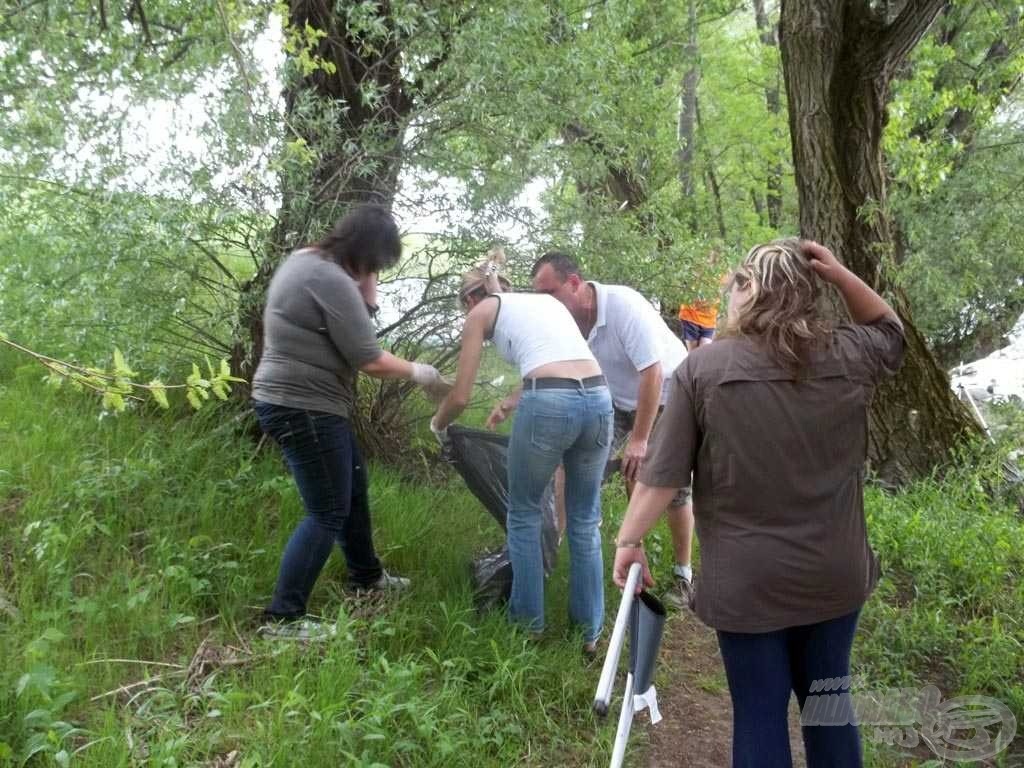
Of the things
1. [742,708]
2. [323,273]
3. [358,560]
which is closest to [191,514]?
[358,560]

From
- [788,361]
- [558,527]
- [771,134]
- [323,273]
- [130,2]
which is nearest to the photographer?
[788,361]

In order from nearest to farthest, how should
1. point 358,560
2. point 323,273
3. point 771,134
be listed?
point 323,273, point 358,560, point 771,134

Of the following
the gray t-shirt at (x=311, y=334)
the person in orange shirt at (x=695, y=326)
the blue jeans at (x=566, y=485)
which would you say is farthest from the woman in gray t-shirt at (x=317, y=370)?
the person in orange shirt at (x=695, y=326)

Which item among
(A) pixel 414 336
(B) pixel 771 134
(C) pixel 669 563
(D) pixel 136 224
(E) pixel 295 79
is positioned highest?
(B) pixel 771 134

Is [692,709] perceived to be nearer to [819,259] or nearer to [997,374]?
[819,259]

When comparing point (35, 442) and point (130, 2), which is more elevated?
point (130, 2)

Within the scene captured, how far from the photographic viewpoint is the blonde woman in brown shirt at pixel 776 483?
→ 6.49 ft

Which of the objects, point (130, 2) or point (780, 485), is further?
point (130, 2)

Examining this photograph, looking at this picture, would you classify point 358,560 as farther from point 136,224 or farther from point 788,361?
point 788,361

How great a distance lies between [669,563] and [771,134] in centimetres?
965

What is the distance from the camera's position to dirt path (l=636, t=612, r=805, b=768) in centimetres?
304

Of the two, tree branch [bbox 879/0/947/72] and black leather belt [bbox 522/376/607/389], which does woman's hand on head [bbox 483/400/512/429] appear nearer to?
black leather belt [bbox 522/376/607/389]

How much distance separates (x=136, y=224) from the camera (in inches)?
154
